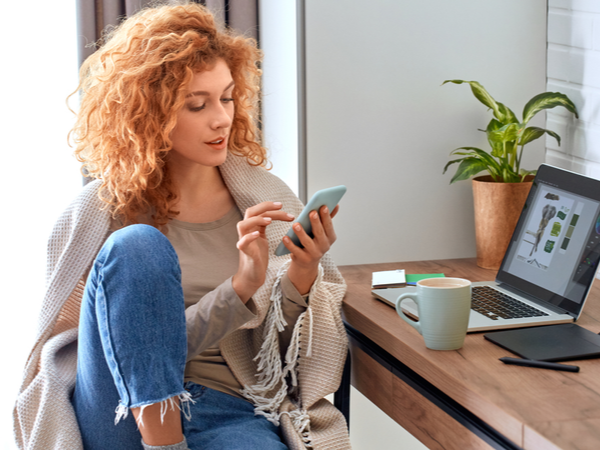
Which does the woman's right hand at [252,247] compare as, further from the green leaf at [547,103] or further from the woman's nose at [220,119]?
the green leaf at [547,103]

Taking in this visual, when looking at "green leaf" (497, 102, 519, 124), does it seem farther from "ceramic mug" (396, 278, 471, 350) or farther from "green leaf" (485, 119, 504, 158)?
"ceramic mug" (396, 278, 471, 350)

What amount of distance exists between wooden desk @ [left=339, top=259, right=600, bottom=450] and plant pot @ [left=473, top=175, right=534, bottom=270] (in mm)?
251

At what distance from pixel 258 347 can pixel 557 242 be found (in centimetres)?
58

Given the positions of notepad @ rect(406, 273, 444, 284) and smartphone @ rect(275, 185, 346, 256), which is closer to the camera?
smartphone @ rect(275, 185, 346, 256)

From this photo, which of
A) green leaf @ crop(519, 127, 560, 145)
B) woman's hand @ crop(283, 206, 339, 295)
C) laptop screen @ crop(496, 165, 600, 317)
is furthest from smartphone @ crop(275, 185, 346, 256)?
green leaf @ crop(519, 127, 560, 145)

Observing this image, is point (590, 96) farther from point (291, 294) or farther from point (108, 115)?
point (108, 115)

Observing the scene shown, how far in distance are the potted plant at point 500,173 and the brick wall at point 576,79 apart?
0.15 ft

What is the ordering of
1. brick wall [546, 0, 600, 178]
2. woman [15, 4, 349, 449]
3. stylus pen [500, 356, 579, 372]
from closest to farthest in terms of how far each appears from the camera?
stylus pen [500, 356, 579, 372] < woman [15, 4, 349, 449] < brick wall [546, 0, 600, 178]

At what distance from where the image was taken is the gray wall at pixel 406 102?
57.1 inches

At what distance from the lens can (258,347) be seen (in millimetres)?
1184

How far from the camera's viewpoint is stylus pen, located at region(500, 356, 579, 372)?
802 mm

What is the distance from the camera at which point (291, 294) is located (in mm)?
1137

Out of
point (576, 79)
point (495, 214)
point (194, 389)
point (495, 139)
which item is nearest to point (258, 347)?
point (194, 389)

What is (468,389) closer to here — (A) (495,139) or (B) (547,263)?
(B) (547,263)
